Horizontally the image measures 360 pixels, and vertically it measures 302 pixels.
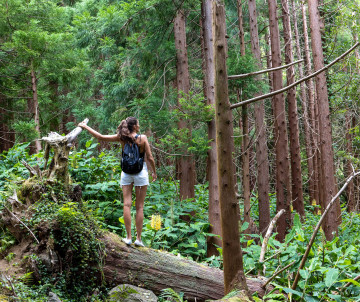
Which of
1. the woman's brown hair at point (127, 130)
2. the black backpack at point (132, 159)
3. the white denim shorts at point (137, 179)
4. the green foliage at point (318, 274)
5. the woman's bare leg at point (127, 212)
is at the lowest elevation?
the green foliage at point (318, 274)

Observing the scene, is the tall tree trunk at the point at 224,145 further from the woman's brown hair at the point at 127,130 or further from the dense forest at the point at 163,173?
the woman's brown hair at the point at 127,130

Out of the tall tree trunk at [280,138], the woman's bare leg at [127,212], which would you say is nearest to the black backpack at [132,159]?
the woman's bare leg at [127,212]

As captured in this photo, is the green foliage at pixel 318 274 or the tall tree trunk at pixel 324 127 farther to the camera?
the tall tree trunk at pixel 324 127

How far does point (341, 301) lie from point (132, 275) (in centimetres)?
291

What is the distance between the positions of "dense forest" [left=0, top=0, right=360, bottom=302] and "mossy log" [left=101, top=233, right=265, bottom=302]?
2 cm

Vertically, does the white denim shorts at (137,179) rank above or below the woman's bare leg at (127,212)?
above

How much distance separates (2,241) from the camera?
5199 mm

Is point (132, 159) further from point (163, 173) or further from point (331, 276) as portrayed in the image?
point (163, 173)

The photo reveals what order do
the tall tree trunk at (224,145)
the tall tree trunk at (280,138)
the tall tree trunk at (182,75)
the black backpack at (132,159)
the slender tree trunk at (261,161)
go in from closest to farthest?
the tall tree trunk at (224,145) → the black backpack at (132,159) → the tall tree trunk at (182,75) → the slender tree trunk at (261,161) → the tall tree trunk at (280,138)

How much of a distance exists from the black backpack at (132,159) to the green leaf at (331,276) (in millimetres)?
3108

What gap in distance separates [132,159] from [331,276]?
3.29 m

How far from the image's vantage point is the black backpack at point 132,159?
5.68m

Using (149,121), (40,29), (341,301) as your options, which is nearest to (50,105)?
(40,29)

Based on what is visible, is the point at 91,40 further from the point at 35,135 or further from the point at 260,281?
the point at 260,281
